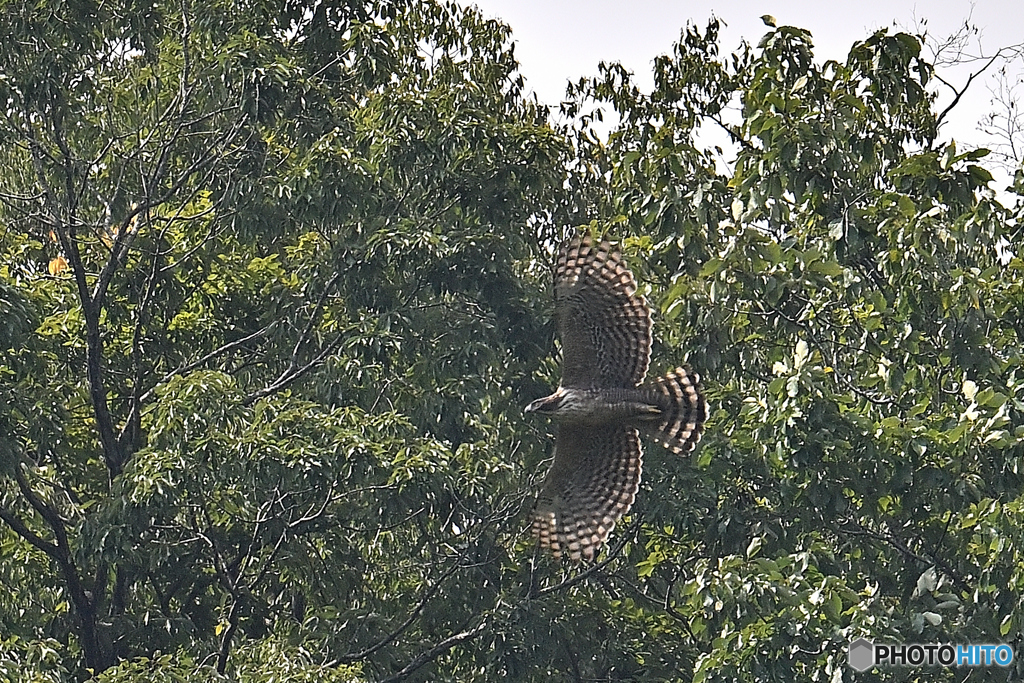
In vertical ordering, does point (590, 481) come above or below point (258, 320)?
below

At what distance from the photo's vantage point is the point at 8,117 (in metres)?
8.68

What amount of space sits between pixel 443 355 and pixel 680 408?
2.03 m

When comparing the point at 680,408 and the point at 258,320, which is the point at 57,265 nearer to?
the point at 258,320

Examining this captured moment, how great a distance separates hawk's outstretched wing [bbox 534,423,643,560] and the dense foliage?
514 mm

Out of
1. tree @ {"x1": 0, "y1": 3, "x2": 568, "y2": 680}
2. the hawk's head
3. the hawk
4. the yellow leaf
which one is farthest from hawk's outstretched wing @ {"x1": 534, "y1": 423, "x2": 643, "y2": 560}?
the yellow leaf

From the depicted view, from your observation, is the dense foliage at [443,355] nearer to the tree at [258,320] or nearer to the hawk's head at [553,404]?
the tree at [258,320]

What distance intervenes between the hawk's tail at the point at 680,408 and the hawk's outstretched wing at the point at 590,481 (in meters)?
0.20

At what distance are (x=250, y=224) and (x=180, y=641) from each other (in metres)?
2.47

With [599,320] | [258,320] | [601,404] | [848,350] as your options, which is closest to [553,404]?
[601,404]

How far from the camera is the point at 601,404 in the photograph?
686cm

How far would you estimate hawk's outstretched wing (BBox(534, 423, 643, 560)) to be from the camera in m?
7.06

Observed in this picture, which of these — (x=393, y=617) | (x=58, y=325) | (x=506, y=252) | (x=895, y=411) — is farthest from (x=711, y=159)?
(x=58, y=325)

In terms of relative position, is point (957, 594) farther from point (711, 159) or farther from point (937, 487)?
point (711, 159)

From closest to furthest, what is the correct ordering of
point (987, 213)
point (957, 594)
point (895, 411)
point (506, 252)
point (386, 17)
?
1. point (987, 213)
2. point (957, 594)
3. point (895, 411)
4. point (506, 252)
5. point (386, 17)
